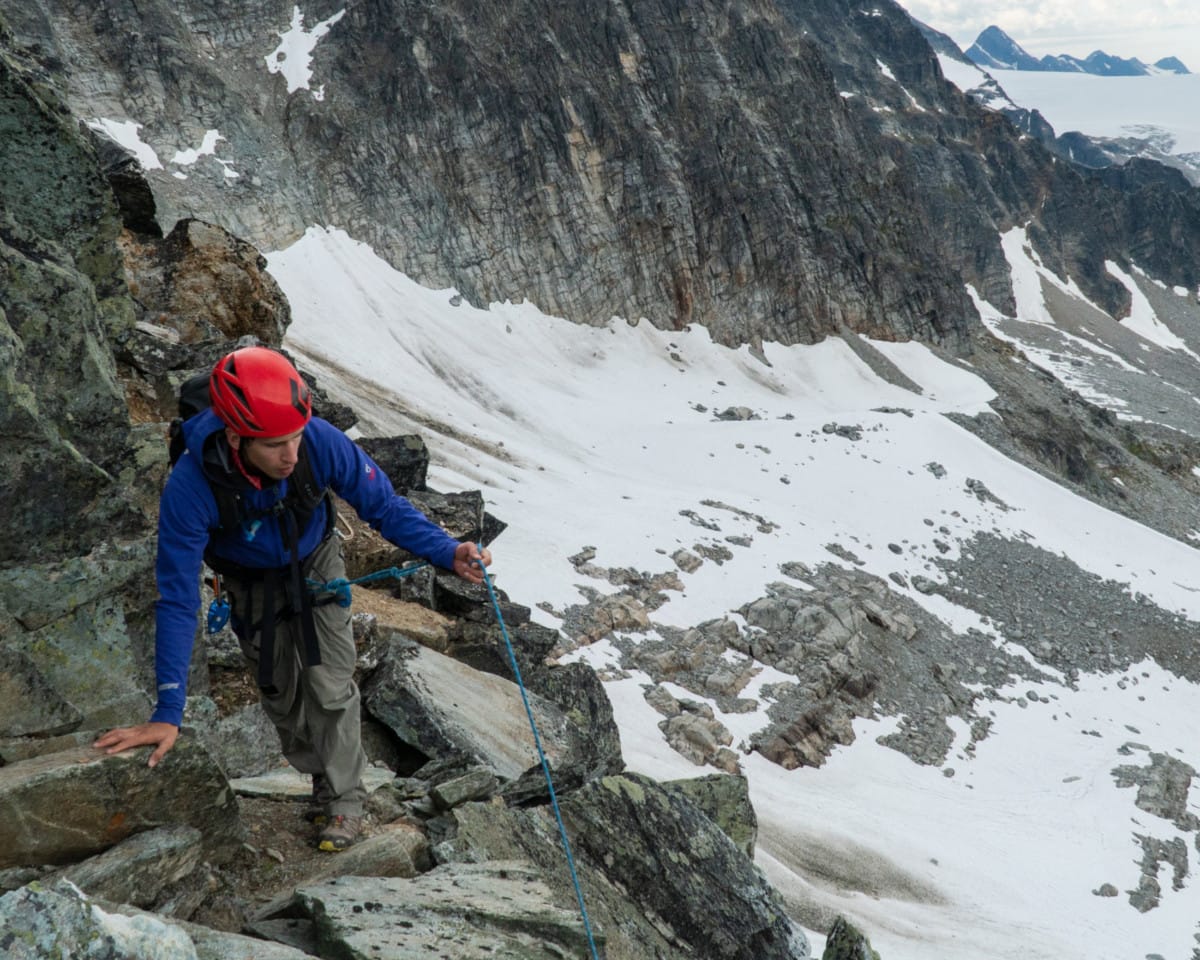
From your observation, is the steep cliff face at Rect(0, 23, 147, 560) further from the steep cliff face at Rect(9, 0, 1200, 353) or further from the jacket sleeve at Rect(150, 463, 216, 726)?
the steep cliff face at Rect(9, 0, 1200, 353)

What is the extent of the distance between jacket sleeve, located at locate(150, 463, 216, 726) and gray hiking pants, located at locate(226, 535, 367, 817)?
68 cm

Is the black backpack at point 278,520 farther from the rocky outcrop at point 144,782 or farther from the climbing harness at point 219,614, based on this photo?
the rocky outcrop at point 144,782

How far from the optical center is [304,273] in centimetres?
5244

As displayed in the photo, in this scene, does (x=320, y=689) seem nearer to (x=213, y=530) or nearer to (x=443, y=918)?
Answer: (x=213, y=530)

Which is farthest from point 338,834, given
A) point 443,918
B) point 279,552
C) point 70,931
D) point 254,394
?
point 254,394

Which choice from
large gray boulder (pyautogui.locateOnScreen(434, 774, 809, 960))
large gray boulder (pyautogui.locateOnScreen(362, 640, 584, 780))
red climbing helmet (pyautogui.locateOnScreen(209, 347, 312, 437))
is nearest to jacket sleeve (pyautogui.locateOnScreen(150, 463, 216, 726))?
red climbing helmet (pyautogui.locateOnScreen(209, 347, 312, 437))

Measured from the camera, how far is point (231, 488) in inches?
187

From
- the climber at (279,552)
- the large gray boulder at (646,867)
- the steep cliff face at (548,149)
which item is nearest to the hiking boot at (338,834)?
the climber at (279,552)

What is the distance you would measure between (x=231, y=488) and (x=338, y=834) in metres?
2.37

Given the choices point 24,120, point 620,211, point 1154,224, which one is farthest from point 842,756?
point 1154,224

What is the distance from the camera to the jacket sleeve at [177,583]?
15.1ft

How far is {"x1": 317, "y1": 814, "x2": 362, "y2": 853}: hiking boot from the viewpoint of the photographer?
5.57m

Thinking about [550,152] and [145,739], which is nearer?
[145,739]

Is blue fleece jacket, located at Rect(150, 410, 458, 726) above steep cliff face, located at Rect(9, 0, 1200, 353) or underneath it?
underneath
